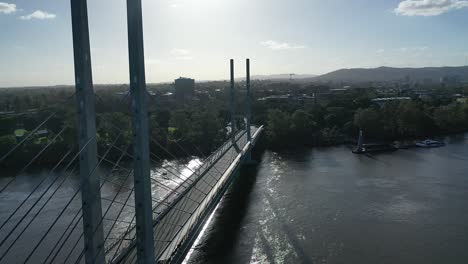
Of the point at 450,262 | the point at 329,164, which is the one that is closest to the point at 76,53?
the point at 450,262

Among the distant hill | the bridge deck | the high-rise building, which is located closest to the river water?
the bridge deck

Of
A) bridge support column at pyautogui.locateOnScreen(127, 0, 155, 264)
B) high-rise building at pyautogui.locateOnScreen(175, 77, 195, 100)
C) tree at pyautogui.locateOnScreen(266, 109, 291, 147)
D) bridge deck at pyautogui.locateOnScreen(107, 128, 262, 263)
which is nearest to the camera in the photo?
bridge support column at pyautogui.locateOnScreen(127, 0, 155, 264)

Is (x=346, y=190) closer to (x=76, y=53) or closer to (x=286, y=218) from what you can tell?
(x=286, y=218)

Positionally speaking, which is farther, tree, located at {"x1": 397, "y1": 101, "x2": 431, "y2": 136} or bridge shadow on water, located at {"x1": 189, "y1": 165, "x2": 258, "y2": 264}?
tree, located at {"x1": 397, "y1": 101, "x2": 431, "y2": 136}

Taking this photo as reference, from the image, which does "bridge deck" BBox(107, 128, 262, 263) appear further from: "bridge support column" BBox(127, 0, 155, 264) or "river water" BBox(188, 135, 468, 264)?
"bridge support column" BBox(127, 0, 155, 264)

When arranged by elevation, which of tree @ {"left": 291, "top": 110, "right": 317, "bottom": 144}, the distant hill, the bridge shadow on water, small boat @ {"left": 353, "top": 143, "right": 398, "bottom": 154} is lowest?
the bridge shadow on water
